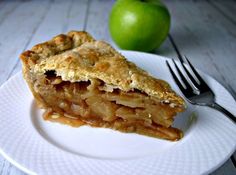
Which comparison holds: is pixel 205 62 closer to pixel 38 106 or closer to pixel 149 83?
pixel 149 83

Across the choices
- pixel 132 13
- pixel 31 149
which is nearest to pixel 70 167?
pixel 31 149

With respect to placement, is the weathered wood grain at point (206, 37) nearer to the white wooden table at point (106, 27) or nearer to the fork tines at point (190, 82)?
the white wooden table at point (106, 27)

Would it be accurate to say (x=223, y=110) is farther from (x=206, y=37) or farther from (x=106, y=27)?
(x=106, y=27)

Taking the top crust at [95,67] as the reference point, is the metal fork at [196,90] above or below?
below

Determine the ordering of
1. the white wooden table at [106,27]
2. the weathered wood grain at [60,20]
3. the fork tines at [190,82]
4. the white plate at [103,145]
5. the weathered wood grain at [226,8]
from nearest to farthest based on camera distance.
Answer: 1. the white plate at [103,145]
2. the fork tines at [190,82]
3. the white wooden table at [106,27]
4. the weathered wood grain at [60,20]
5. the weathered wood grain at [226,8]

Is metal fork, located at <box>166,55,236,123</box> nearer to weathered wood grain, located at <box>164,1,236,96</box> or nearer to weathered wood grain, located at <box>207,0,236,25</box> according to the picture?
weathered wood grain, located at <box>164,1,236,96</box>

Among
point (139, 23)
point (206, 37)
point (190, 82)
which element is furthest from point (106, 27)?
point (190, 82)

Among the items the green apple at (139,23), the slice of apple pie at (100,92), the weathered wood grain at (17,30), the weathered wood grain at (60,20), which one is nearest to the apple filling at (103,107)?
the slice of apple pie at (100,92)

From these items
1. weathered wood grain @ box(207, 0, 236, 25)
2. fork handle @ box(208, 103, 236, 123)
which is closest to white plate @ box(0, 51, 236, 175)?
fork handle @ box(208, 103, 236, 123)
